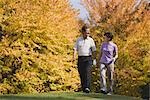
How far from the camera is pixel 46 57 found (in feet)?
97.7

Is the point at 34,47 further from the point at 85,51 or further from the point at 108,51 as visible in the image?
the point at 85,51

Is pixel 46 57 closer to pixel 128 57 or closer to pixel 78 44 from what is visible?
pixel 128 57

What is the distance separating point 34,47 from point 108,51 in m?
15.1

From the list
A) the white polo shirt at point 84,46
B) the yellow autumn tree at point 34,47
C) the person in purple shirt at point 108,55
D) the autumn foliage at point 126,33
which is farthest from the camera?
the autumn foliage at point 126,33

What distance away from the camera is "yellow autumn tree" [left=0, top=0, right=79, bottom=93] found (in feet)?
93.2

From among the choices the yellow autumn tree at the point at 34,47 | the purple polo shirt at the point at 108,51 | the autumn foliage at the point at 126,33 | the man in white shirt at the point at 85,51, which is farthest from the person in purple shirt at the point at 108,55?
the autumn foliage at the point at 126,33

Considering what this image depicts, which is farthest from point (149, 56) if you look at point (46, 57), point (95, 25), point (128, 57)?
point (46, 57)

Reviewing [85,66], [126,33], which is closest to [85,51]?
[85,66]

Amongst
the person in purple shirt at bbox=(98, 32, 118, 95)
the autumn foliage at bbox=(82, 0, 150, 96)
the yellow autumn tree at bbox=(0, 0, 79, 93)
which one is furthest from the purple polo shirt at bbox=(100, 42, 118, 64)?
the autumn foliage at bbox=(82, 0, 150, 96)

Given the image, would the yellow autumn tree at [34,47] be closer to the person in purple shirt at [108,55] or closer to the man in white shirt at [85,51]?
the person in purple shirt at [108,55]

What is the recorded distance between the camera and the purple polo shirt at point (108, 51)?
14992mm

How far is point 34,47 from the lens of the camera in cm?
2966

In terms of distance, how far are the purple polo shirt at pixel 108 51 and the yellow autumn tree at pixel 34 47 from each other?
43.9ft

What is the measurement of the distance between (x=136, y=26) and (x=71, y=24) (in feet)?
15.0
